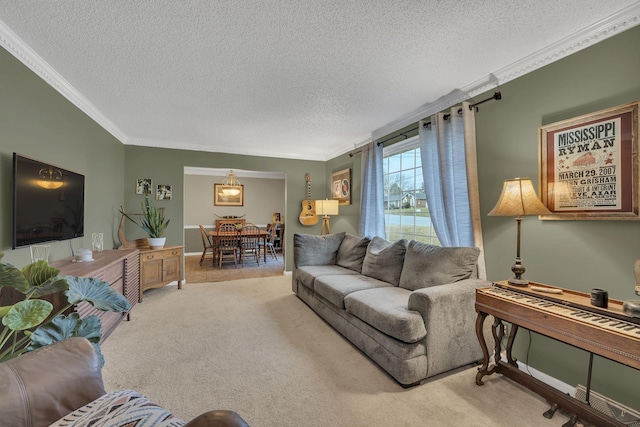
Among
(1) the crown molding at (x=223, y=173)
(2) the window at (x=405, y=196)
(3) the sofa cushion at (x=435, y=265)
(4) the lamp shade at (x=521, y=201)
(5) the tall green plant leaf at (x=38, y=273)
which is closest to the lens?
(5) the tall green plant leaf at (x=38, y=273)

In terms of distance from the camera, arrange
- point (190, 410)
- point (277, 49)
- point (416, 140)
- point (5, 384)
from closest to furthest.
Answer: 1. point (5, 384)
2. point (190, 410)
3. point (277, 49)
4. point (416, 140)

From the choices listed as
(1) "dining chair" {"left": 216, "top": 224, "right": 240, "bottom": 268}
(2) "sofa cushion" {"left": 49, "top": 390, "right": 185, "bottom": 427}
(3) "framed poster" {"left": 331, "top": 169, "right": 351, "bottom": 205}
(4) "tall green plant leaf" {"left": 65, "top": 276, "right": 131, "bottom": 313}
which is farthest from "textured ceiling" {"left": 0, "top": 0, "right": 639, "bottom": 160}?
(1) "dining chair" {"left": 216, "top": 224, "right": 240, "bottom": 268}

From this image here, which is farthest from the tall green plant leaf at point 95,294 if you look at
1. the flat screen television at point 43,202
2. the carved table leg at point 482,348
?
the carved table leg at point 482,348

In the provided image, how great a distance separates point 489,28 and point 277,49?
1.41 metres

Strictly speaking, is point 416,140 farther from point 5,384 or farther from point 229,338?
point 5,384

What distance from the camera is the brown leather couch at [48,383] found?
778 millimetres

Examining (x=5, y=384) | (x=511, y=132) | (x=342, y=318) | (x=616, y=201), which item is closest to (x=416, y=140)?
(x=511, y=132)

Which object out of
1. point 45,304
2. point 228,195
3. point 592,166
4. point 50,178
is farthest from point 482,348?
point 228,195

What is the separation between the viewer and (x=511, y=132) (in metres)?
2.25

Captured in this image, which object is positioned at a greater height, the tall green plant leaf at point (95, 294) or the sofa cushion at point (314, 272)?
the tall green plant leaf at point (95, 294)

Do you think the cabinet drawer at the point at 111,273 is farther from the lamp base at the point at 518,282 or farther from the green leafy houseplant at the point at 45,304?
Result: the lamp base at the point at 518,282

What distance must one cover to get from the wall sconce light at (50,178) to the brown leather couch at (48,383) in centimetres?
185

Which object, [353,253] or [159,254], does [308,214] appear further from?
[159,254]

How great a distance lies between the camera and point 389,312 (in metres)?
2.01
